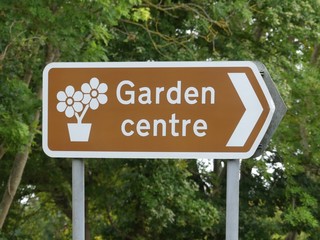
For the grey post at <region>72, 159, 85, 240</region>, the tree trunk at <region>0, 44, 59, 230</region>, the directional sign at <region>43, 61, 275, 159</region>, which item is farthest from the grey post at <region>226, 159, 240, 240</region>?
the tree trunk at <region>0, 44, 59, 230</region>

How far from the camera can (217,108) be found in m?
2.96

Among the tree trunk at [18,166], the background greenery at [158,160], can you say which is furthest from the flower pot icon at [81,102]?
the tree trunk at [18,166]

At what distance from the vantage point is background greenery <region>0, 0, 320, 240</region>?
33.9ft

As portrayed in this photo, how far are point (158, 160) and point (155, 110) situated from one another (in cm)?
1212

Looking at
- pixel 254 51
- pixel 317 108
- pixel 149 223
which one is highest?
pixel 254 51

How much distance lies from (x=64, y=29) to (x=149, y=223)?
6899 millimetres

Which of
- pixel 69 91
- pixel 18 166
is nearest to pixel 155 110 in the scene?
pixel 69 91

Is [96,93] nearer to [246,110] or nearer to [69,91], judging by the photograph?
[69,91]

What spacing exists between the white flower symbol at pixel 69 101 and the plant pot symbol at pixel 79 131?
5 centimetres

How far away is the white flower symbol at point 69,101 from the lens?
2982 millimetres

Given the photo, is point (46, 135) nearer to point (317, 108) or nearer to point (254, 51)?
point (254, 51)

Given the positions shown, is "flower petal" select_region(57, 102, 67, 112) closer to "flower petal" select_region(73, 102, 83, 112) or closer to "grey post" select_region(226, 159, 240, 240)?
"flower petal" select_region(73, 102, 83, 112)

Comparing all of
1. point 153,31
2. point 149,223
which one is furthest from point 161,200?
point 153,31

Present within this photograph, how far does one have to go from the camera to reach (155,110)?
2.97m
